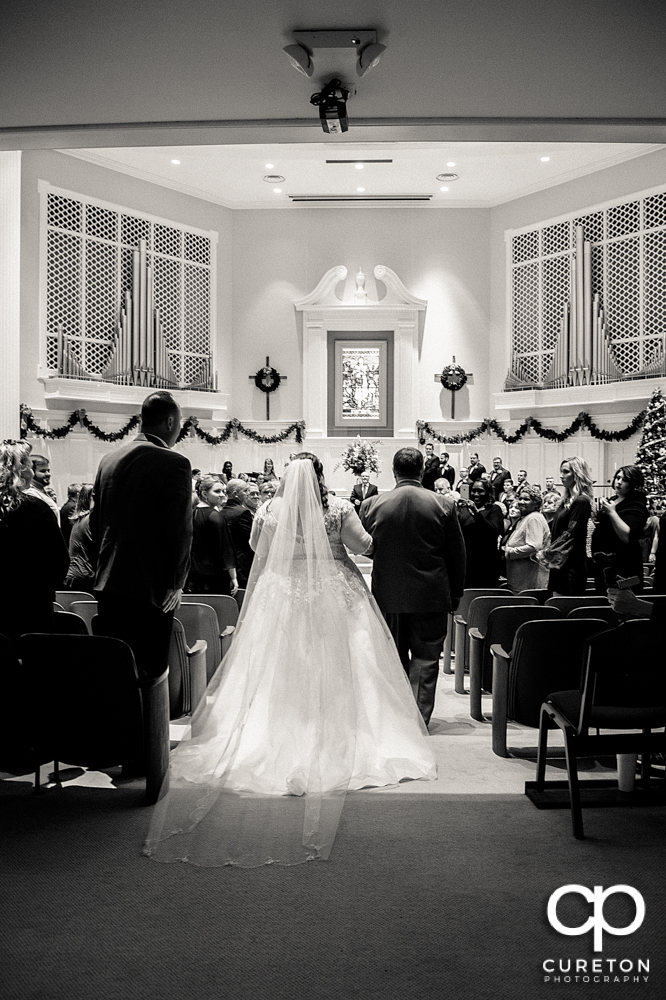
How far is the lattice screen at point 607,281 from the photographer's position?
45.8ft

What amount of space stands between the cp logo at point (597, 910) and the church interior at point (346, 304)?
0.16ft

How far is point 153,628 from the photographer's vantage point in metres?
3.89

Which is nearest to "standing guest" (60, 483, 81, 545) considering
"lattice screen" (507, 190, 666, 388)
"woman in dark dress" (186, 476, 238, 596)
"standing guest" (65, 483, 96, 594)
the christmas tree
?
"standing guest" (65, 483, 96, 594)

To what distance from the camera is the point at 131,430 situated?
49.8ft

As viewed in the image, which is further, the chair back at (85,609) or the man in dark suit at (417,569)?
the chair back at (85,609)

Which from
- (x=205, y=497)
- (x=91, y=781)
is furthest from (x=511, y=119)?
(x=91, y=781)

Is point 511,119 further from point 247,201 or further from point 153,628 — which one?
point 247,201

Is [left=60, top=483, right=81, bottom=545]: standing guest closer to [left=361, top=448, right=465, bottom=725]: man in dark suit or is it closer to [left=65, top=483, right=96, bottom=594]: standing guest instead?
[left=65, top=483, right=96, bottom=594]: standing guest

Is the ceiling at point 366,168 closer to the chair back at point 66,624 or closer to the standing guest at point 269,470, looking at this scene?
the standing guest at point 269,470

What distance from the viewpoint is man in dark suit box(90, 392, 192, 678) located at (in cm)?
386

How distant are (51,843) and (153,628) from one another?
0.98 m

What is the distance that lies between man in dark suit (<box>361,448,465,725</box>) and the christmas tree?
6.41 metres

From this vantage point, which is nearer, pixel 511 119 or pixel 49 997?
pixel 49 997

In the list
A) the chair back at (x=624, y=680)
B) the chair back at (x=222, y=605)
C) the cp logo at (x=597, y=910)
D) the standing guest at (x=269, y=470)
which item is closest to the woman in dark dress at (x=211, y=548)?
the chair back at (x=222, y=605)
